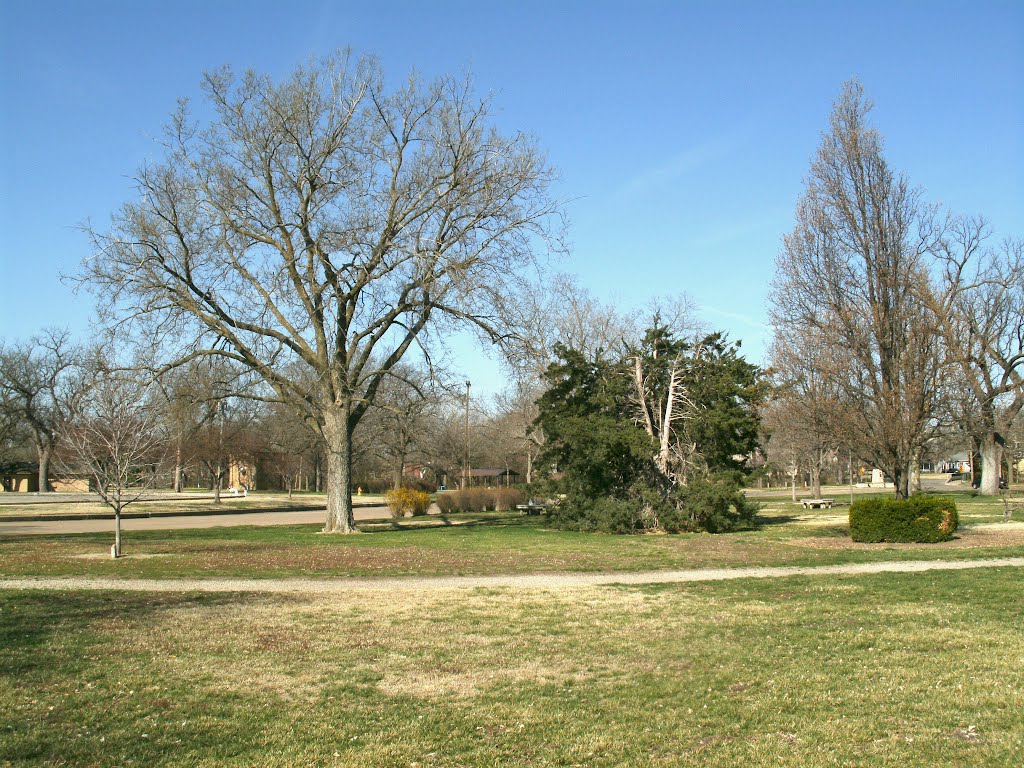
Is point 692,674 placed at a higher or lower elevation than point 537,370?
lower

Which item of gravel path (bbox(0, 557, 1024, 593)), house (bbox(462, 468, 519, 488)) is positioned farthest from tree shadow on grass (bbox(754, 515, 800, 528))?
house (bbox(462, 468, 519, 488))

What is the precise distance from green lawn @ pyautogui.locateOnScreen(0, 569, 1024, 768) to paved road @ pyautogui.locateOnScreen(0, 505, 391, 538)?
60.2 feet

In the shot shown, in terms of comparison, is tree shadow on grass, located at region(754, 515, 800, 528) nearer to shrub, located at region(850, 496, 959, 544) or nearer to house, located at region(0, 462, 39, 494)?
shrub, located at region(850, 496, 959, 544)

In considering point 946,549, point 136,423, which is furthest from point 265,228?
point 946,549

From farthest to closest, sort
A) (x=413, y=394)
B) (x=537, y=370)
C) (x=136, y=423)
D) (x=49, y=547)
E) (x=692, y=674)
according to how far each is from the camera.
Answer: (x=413, y=394), (x=537, y=370), (x=136, y=423), (x=49, y=547), (x=692, y=674)

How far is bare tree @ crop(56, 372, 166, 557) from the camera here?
18.8 metres

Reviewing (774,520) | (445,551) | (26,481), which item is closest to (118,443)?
(445,551)

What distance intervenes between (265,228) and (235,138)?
8.67 ft

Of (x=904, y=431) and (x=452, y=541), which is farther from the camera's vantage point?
(x=452, y=541)

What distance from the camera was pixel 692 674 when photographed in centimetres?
765

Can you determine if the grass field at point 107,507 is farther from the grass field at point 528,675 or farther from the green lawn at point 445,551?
the grass field at point 528,675

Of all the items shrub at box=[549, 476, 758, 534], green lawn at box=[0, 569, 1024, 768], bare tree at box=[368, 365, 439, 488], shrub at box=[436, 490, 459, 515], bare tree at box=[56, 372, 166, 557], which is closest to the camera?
green lawn at box=[0, 569, 1024, 768]

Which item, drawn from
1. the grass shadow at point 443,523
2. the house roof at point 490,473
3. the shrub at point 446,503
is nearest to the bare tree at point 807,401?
the grass shadow at point 443,523

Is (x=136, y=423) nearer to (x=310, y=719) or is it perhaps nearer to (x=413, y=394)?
(x=310, y=719)
